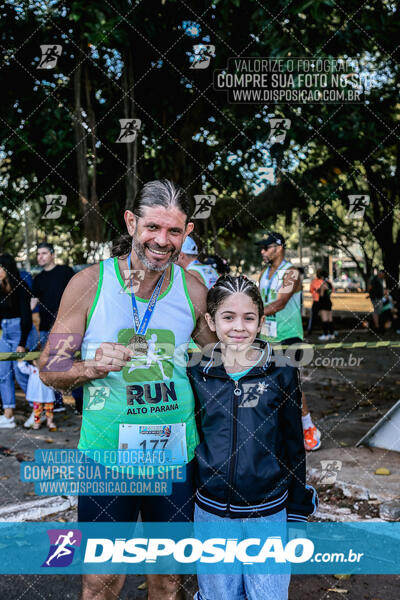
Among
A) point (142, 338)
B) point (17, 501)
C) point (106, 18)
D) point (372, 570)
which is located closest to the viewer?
point (142, 338)

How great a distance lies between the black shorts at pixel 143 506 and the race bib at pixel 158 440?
8 cm

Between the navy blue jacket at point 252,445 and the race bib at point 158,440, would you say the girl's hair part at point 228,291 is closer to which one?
the navy blue jacket at point 252,445

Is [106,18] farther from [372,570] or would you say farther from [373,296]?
[373,296]

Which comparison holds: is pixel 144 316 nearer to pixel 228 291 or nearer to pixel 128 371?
pixel 128 371

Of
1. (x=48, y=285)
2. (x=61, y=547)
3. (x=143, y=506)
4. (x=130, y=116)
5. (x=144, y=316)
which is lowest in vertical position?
(x=61, y=547)

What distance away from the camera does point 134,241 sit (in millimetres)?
2229

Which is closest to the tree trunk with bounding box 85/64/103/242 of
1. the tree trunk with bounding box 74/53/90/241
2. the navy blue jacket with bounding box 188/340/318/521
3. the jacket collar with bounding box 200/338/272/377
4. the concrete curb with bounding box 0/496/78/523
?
the tree trunk with bounding box 74/53/90/241

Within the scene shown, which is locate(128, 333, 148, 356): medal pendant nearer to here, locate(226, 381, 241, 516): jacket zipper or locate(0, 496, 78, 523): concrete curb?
locate(226, 381, 241, 516): jacket zipper

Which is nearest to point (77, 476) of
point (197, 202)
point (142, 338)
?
point (142, 338)

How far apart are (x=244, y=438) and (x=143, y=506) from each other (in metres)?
0.52

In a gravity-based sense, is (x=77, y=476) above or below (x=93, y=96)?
below

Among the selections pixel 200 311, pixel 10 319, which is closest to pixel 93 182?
pixel 10 319

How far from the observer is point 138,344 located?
2.17m

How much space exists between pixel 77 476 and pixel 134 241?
41.5 inches
